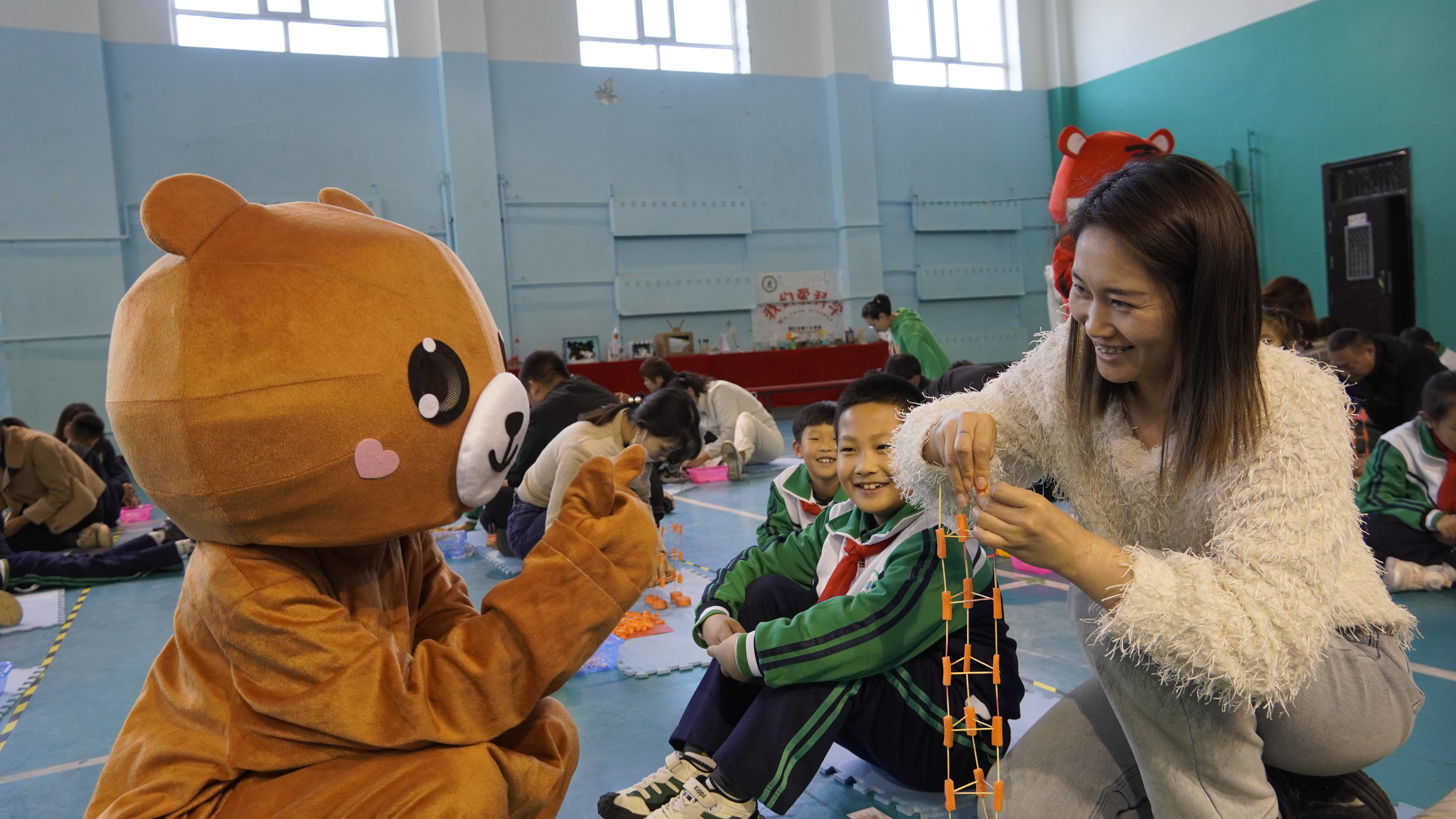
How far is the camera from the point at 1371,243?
1009 cm

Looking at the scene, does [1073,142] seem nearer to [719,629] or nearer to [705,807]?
[719,629]

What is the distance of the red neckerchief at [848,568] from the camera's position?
84.7 inches

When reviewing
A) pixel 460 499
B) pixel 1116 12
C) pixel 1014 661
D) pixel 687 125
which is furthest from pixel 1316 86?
pixel 460 499

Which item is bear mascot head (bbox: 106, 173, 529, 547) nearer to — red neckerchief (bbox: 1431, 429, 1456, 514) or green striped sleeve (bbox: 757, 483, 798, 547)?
green striped sleeve (bbox: 757, 483, 798, 547)

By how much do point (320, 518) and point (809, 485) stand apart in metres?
1.95

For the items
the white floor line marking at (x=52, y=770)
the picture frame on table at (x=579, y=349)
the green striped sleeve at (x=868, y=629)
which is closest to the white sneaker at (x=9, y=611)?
the white floor line marking at (x=52, y=770)

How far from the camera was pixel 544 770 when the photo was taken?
1.45 m

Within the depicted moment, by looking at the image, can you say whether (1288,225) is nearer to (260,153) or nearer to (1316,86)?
(1316,86)

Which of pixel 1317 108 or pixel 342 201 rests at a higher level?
pixel 1317 108

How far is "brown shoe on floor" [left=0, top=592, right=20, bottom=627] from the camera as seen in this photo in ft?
13.3

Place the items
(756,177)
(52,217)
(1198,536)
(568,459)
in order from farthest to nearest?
(756,177) → (52,217) → (568,459) → (1198,536)

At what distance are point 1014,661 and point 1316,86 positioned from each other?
11062 mm

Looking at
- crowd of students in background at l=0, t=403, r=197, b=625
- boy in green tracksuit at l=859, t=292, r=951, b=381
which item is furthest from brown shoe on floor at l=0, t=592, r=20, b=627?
boy in green tracksuit at l=859, t=292, r=951, b=381

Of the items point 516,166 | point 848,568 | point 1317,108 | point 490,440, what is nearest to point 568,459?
point 848,568
